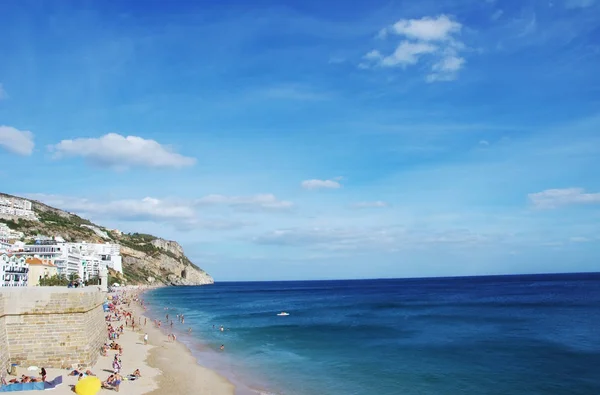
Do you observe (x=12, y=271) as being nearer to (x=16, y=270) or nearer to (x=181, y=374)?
(x=16, y=270)

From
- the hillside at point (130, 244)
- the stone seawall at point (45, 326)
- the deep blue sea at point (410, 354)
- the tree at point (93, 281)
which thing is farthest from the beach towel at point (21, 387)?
the hillside at point (130, 244)

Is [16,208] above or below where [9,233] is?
above

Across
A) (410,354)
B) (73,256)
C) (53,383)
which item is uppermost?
(73,256)

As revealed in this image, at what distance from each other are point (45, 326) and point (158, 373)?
23.3 ft

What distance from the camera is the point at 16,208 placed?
117938mm

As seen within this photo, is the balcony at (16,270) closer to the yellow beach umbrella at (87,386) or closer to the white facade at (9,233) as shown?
the white facade at (9,233)

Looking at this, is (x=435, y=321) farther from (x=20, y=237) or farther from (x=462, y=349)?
(x=20, y=237)

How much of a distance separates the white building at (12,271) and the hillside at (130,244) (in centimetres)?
4490

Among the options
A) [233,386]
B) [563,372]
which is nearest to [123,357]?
[233,386]

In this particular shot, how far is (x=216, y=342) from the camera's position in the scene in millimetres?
41562

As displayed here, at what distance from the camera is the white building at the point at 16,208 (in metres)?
113

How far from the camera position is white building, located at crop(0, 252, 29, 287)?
55469 mm

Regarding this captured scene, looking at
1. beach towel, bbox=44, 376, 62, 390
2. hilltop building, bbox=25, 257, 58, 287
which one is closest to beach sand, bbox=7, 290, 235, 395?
beach towel, bbox=44, 376, 62, 390

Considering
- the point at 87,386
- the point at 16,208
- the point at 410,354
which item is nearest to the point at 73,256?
the point at 16,208
